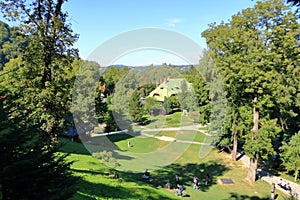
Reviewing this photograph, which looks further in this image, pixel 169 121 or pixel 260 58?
pixel 169 121

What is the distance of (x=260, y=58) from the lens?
58.3 ft

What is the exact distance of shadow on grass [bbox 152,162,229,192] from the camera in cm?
1759

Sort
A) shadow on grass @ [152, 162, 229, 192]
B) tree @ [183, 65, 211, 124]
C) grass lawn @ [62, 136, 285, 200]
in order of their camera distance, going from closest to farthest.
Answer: grass lawn @ [62, 136, 285, 200] < shadow on grass @ [152, 162, 229, 192] < tree @ [183, 65, 211, 124]

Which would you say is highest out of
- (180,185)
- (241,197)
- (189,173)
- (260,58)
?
(260,58)

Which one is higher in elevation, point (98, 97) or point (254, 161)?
point (98, 97)

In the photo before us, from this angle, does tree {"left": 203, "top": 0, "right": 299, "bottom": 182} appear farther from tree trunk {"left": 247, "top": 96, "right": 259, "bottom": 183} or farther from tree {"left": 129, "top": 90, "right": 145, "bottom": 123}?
tree {"left": 129, "top": 90, "right": 145, "bottom": 123}

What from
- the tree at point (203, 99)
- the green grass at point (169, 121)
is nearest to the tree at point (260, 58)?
the tree at point (203, 99)

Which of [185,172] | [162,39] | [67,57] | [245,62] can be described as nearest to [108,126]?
[185,172]

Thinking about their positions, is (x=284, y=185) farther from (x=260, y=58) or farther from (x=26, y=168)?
(x=26, y=168)

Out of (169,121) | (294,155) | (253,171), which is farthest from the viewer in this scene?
(169,121)

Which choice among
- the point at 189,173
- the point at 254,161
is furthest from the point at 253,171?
the point at 189,173

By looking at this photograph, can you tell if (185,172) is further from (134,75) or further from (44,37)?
(134,75)

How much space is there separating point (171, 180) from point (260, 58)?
10.6m

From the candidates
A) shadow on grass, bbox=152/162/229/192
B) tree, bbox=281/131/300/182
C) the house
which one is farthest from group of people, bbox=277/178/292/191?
the house
